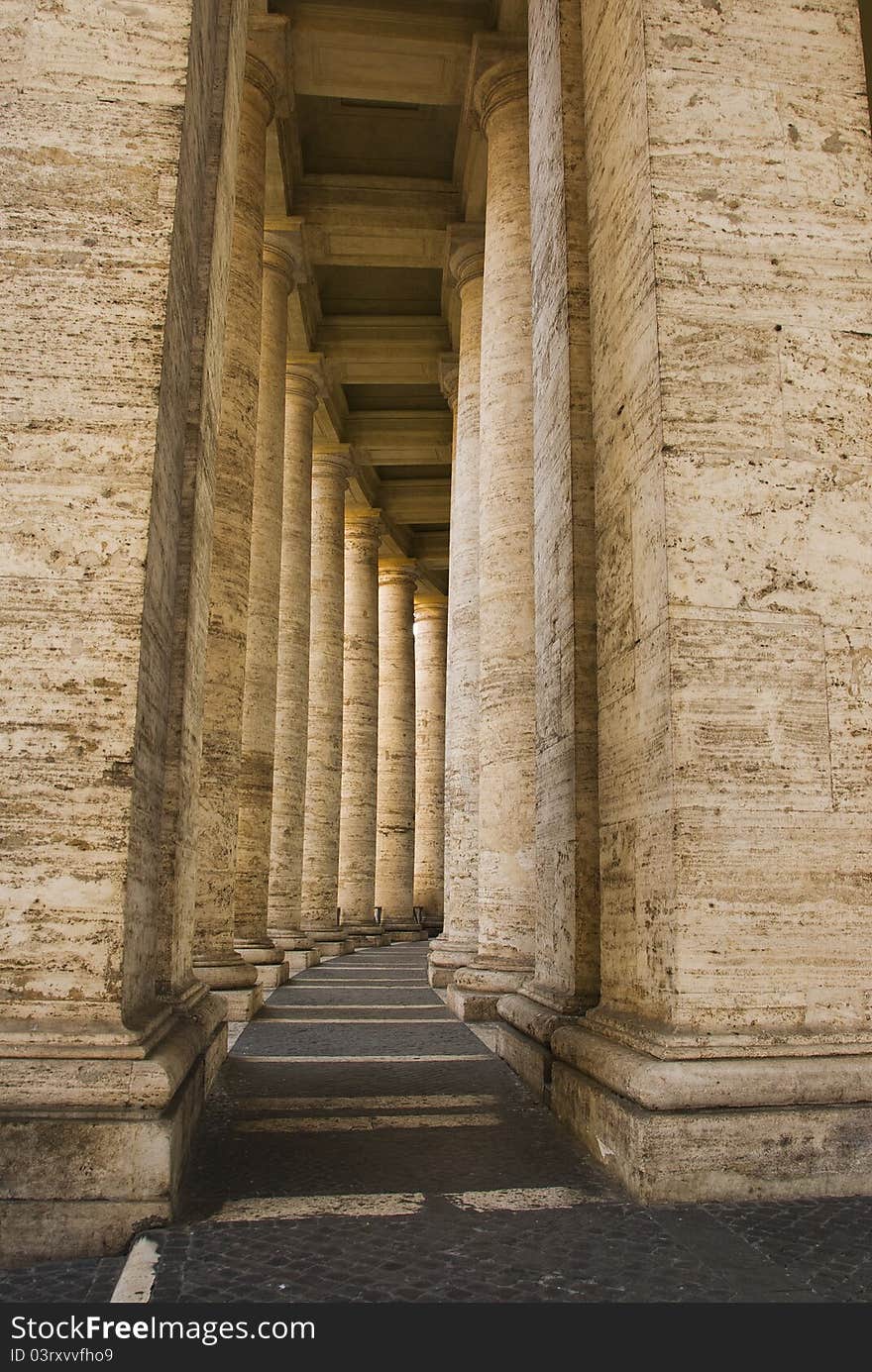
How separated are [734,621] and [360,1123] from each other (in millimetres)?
3816

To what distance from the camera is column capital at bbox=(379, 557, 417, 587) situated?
34500 mm

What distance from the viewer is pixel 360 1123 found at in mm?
6270

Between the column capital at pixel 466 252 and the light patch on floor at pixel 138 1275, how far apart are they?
16.2 meters

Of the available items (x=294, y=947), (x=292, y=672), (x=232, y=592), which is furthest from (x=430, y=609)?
(x=232, y=592)

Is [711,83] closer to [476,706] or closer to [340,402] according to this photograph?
[476,706]

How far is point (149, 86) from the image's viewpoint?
521cm

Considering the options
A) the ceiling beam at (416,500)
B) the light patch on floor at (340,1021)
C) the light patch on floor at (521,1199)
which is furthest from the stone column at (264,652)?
the ceiling beam at (416,500)

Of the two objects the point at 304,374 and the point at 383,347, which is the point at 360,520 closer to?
the point at 383,347

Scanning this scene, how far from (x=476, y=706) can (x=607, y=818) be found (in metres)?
10.0

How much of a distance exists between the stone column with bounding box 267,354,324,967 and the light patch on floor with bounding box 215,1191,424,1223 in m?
14.0

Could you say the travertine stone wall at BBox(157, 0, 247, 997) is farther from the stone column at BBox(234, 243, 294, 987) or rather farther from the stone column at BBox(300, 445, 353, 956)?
the stone column at BBox(300, 445, 353, 956)

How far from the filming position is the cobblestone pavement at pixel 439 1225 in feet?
11.8

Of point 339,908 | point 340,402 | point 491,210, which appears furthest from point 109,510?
point 339,908

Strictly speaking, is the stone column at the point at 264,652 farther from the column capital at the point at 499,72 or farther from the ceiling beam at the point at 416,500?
the ceiling beam at the point at 416,500
